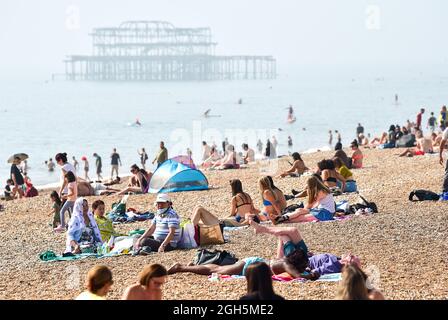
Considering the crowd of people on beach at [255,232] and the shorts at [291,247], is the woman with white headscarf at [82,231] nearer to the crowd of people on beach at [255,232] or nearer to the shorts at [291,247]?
the crowd of people on beach at [255,232]

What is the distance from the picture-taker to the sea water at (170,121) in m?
47.9

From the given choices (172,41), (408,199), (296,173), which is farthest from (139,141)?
(172,41)

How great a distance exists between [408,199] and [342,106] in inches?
3289

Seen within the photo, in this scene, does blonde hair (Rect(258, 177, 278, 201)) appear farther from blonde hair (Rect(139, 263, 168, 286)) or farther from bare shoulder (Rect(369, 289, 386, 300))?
bare shoulder (Rect(369, 289, 386, 300))

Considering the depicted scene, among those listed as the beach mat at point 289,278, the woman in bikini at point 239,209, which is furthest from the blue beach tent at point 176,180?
the beach mat at point 289,278

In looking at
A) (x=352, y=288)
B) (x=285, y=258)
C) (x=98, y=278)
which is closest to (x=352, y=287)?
(x=352, y=288)

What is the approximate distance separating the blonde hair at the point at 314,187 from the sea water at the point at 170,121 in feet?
70.6

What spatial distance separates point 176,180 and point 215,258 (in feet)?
24.6

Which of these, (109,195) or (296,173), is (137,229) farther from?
(296,173)

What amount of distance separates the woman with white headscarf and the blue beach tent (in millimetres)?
5805

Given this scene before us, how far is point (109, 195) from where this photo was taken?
15602 millimetres

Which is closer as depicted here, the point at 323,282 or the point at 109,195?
the point at 323,282
